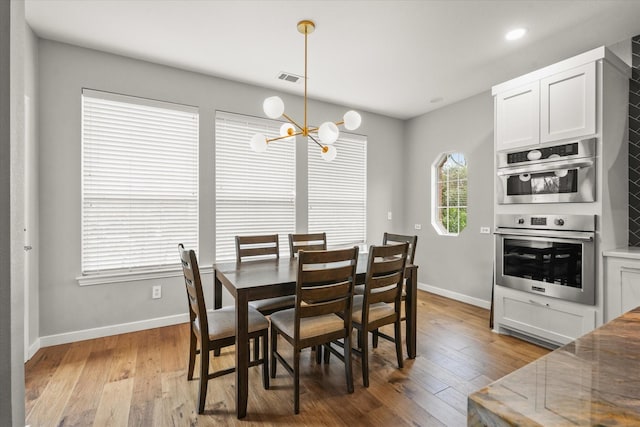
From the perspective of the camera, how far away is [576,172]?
2.62 m

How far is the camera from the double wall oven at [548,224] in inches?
101

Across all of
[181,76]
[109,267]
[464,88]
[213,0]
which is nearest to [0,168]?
[213,0]

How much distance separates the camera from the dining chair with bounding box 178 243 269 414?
1905 millimetres

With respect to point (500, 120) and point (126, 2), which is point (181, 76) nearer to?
Answer: point (126, 2)

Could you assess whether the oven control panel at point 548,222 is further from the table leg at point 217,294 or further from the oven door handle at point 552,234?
the table leg at point 217,294

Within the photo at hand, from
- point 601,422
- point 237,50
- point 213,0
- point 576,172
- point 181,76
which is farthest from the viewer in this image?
point 181,76

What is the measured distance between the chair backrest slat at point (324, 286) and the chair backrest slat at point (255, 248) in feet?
3.87

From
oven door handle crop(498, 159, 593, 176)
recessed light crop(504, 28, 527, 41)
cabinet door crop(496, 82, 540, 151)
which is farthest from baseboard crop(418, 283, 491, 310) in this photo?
recessed light crop(504, 28, 527, 41)

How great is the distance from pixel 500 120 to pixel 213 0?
2891 millimetres

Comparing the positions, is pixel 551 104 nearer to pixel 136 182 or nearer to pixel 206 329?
pixel 206 329

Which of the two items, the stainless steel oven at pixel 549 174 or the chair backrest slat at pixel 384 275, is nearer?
the chair backrest slat at pixel 384 275

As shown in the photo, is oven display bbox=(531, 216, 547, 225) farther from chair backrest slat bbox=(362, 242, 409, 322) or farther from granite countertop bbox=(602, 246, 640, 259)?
chair backrest slat bbox=(362, 242, 409, 322)

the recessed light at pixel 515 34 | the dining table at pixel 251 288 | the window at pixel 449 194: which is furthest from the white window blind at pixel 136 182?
the window at pixel 449 194

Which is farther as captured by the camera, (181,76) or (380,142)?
(380,142)
